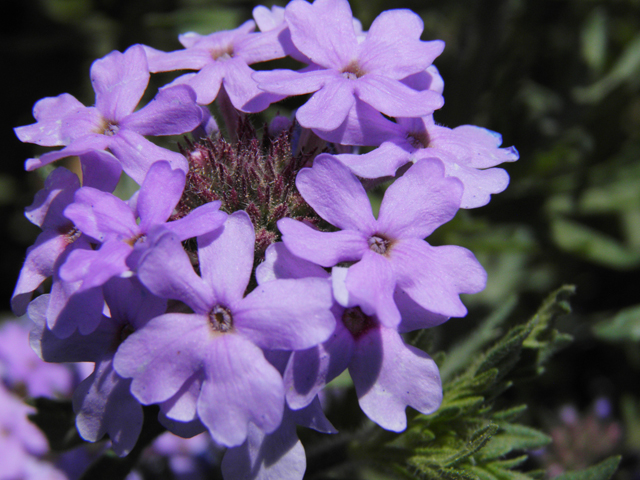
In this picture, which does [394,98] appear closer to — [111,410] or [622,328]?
[111,410]

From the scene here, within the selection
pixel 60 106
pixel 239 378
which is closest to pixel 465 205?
pixel 239 378

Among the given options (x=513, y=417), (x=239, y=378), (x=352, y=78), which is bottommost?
(x=513, y=417)

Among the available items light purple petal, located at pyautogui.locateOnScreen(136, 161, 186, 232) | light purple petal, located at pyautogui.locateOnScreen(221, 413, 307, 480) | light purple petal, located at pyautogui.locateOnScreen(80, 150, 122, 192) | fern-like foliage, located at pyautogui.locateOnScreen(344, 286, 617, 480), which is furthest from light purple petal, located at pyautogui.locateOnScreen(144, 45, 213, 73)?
fern-like foliage, located at pyautogui.locateOnScreen(344, 286, 617, 480)

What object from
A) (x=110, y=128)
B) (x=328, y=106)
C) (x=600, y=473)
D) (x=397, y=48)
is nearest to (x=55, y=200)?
(x=110, y=128)

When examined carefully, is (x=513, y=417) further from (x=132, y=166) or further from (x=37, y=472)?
(x=37, y=472)

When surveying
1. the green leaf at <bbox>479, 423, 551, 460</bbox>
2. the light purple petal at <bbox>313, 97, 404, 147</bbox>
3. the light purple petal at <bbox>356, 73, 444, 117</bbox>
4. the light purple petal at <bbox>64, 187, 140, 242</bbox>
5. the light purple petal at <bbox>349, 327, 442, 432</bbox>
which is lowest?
the green leaf at <bbox>479, 423, 551, 460</bbox>

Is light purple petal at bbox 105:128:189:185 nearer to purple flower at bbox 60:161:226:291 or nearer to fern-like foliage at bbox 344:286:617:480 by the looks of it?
purple flower at bbox 60:161:226:291

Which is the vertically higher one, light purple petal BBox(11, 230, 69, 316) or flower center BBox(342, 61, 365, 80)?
flower center BBox(342, 61, 365, 80)

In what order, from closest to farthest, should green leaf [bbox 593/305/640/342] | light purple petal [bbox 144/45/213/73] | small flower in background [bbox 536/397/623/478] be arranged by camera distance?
light purple petal [bbox 144/45/213/73], green leaf [bbox 593/305/640/342], small flower in background [bbox 536/397/623/478]
